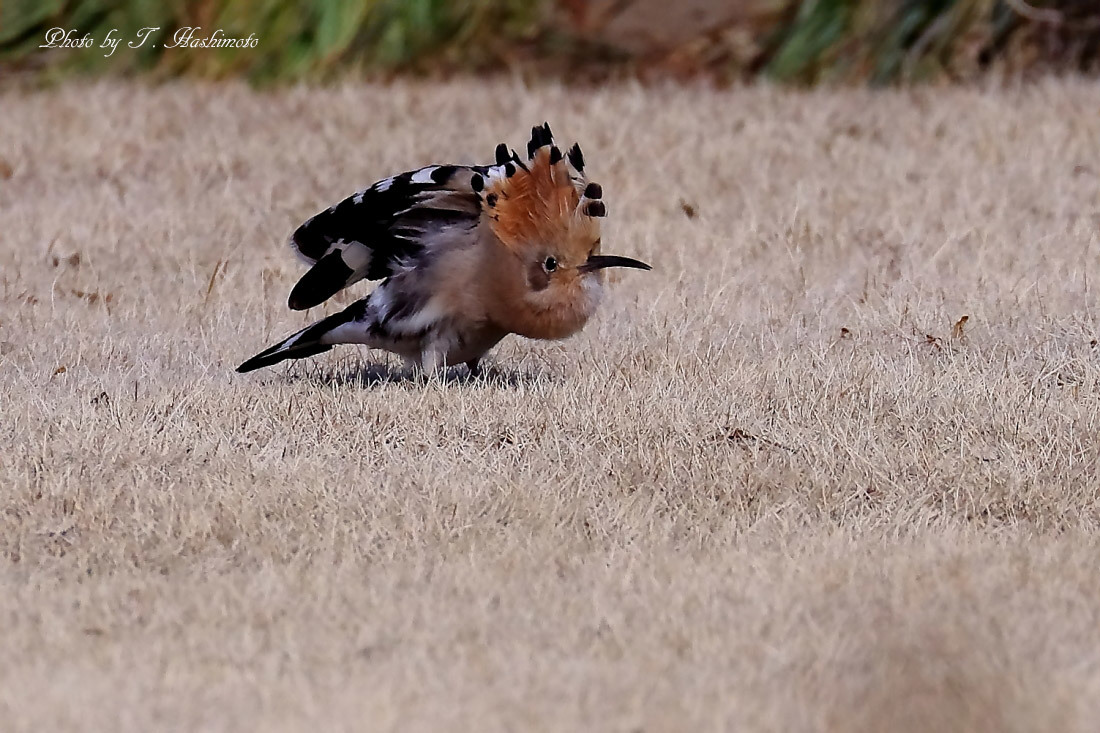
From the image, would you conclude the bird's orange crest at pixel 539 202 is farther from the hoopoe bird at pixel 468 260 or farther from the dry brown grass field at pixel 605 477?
the dry brown grass field at pixel 605 477

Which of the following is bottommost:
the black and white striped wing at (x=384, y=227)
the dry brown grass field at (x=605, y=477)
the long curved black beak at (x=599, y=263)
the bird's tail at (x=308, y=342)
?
the dry brown grass field at (x=605, y=477)

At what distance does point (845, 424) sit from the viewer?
20.7 feet

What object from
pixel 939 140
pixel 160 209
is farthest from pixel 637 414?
pixel 939 140

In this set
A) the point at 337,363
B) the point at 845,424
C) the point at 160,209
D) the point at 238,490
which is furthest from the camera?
the point at 160,209

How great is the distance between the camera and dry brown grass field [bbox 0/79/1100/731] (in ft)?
14.0

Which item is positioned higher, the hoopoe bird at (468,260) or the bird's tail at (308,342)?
the hoopoe bird at (468,260)

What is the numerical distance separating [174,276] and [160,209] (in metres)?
1.38

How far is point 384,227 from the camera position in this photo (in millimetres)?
6816

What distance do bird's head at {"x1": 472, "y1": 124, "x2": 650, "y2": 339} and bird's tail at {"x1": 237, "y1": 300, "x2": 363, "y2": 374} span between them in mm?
596

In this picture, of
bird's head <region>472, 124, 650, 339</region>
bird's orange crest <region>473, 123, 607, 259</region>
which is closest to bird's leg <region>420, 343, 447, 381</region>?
bird's head <region>472, 124, 650, 339</region>

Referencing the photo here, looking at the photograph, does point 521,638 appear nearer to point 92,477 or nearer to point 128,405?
point 92,477

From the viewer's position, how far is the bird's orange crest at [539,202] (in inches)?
256

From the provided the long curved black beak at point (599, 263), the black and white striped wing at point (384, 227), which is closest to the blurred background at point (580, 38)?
the black and white striped wing at point (384, 227)

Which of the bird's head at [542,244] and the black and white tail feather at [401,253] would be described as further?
the black and white tail feather at [401,253]
